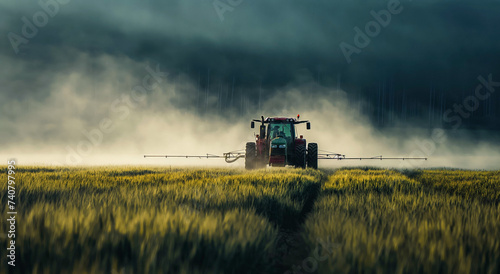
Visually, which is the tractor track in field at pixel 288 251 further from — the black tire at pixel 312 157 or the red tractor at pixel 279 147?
the black tire at pixel 312 157

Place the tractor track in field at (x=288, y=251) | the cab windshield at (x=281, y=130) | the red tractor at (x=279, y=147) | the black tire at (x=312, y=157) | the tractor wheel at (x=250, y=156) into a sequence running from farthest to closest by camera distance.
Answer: the black tire at (x=312, y=157)
the tractor wheel at (x=250, y=156)
the cab windshield at (x=281, y=130)
the red tractor at (x=279, y=147)
the tractor track in field at (x=288, y=251)

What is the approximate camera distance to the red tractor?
16688 mm

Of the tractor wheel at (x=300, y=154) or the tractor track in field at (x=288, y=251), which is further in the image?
the tractor wheel at (x=300, y=154)

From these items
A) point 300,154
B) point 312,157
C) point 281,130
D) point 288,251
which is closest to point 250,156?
point 281,130

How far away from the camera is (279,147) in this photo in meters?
16.5

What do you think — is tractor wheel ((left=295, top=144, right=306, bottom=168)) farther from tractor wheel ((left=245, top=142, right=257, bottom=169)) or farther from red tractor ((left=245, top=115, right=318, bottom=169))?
tractor wheel ((left=245, top=142, right=257, bottom=169))

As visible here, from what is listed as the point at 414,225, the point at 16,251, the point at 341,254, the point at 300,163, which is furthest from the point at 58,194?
the point at 300,163

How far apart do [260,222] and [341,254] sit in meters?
1.07

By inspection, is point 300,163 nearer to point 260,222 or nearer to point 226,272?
point 260,222

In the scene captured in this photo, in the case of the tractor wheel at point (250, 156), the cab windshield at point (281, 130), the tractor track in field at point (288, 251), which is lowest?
the tractor track in field at point (288, 251)

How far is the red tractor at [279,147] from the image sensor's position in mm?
16688

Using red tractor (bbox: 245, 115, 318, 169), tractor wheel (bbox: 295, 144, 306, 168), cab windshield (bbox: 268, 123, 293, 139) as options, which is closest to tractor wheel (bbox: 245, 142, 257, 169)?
red tractor (bbox: 245, 115, 318, 169)

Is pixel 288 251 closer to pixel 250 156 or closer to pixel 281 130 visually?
pixel 281 130

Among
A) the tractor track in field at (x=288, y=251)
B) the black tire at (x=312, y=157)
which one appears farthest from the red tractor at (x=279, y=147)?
the tractor track in field at (x=288, y=251)
